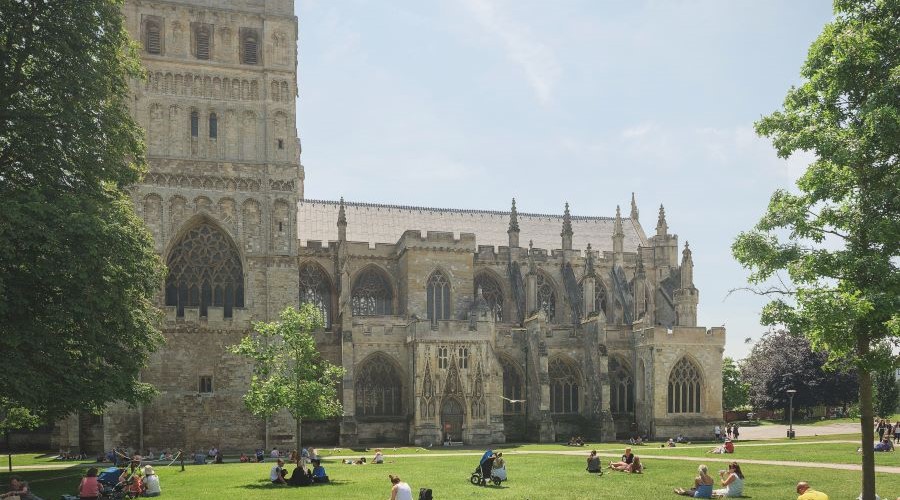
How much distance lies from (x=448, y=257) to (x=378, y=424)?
11.3m

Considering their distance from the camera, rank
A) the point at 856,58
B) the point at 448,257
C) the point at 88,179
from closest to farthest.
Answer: the point at 856,58
the point at 88,179
the point at 448,257

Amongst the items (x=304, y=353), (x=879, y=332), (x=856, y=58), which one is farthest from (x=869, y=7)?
(x=304, y=353)

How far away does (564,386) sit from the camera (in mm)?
50125

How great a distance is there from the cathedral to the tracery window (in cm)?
254

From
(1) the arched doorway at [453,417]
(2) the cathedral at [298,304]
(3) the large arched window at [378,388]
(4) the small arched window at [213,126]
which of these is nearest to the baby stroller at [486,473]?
(2) the cathedral at [298,304]

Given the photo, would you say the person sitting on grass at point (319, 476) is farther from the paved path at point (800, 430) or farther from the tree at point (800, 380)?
the tree at point (800, 380)

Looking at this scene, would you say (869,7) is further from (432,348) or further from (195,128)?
(195,128)

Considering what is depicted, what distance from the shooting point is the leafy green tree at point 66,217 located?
20719mm

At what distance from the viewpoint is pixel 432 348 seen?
145 feet

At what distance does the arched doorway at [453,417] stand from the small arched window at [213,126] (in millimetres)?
18743

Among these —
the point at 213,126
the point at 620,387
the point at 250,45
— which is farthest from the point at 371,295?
the point at 620,387

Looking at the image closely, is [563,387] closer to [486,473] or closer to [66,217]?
[486,473]

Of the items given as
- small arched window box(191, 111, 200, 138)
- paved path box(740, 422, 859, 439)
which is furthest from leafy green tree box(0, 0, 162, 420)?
paved path box(740, 422, 859, 439)

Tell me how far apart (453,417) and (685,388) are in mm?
15153
